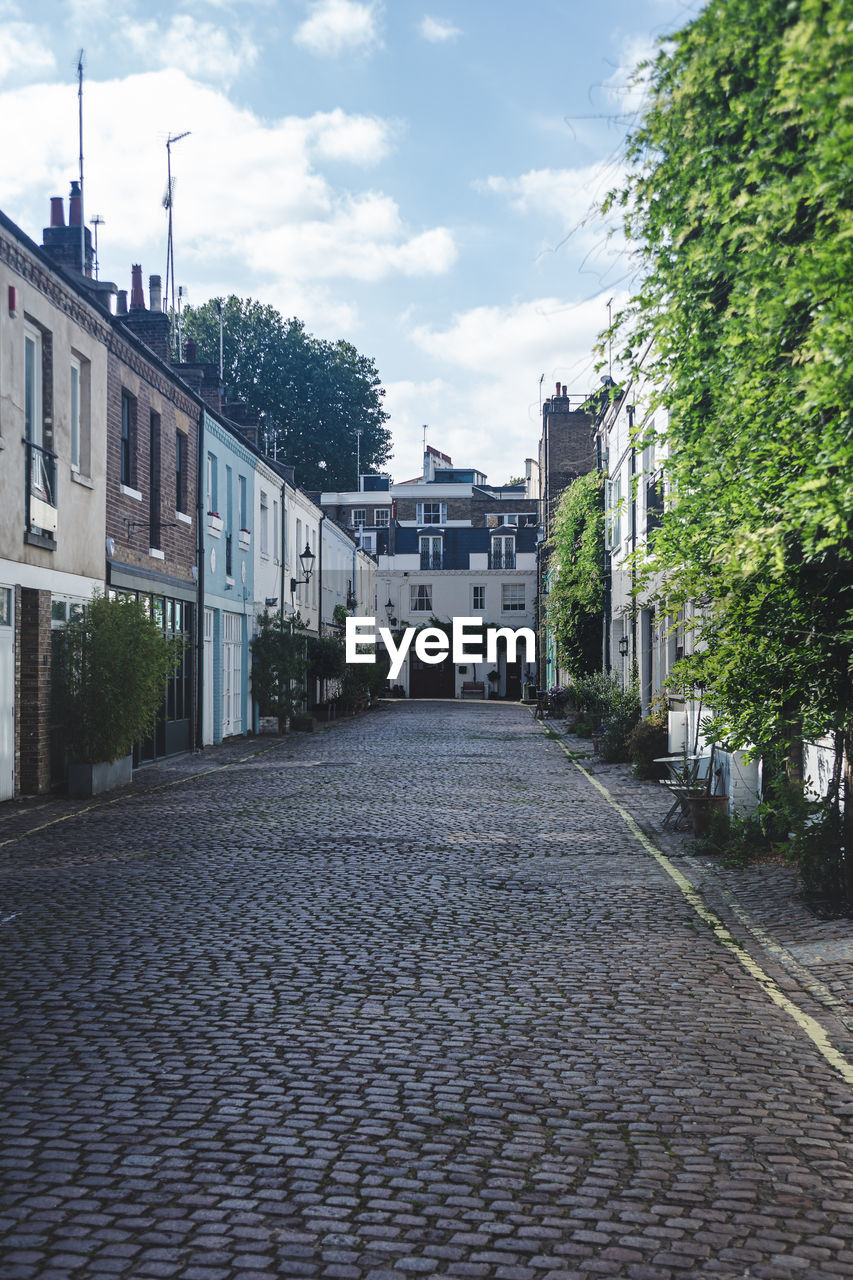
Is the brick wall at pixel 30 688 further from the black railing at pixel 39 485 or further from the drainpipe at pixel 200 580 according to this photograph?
the drainpipe at pixel 200 580

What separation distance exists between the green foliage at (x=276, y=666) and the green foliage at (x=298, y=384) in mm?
33240

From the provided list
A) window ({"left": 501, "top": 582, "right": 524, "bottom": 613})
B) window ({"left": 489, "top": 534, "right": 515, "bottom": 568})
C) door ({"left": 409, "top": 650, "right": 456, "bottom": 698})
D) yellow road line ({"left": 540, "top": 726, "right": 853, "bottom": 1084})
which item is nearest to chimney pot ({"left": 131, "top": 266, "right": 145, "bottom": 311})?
yellow road line ({"left": 540, "top": 726, "right": 853, "bottom": 1084})

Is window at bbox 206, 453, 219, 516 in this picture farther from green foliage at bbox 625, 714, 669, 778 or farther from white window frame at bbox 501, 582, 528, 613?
white window frame at bbox 501, 582, 528, 613

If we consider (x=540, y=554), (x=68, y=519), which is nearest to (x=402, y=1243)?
(x=68, y=519)

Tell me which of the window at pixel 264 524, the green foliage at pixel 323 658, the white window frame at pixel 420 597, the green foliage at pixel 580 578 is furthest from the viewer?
the white window frame at pixel 420 597

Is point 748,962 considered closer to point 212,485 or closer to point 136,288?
point 212,485

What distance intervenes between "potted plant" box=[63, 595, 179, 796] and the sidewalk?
6494 millimetres

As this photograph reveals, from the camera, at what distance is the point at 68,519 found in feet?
53.8

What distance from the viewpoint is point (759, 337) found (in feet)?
19.7

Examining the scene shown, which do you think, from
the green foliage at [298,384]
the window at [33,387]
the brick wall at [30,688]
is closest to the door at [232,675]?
the brick wall at [30,688]

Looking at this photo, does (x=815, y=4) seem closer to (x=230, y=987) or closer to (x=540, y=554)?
(x=230, y=987)

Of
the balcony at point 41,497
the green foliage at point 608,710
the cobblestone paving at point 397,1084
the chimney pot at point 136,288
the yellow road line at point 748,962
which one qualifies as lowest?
the yellow road line at point 748,962

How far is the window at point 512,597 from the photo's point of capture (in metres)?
67.4

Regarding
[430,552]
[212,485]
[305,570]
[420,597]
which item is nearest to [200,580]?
[212,485]
